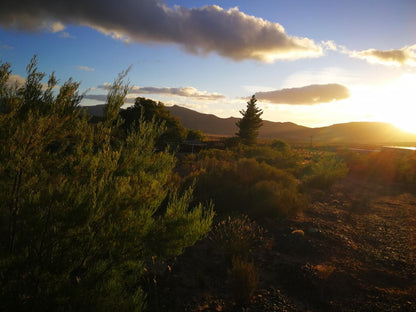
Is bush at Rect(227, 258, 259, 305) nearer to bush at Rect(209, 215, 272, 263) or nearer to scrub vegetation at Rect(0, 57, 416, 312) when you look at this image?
scrub vegetation at Rect(0, 57, 416, 312)

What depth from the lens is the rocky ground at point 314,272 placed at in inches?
174

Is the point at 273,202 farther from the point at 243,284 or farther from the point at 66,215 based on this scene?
the point at 66,215

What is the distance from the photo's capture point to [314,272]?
5.39 meters

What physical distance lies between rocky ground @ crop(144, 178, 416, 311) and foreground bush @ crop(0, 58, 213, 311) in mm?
1377

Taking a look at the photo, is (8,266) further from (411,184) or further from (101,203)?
(411,184)

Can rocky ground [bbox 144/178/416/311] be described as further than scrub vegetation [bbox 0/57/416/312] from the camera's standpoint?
Yes

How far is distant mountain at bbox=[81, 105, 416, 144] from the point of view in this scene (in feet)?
513

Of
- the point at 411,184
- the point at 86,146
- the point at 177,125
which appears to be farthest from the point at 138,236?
the point at 177,125

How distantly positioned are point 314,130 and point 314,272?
188 m

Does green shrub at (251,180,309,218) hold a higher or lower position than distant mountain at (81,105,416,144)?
lower

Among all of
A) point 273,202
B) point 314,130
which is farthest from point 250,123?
point 314,130

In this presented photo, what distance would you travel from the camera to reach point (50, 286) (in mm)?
2881

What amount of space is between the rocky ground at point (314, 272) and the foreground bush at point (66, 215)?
1.38m

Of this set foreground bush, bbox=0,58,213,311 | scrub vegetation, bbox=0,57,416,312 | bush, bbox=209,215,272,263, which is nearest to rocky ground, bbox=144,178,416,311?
scrub vegetation, bbox=0,57,416,312
